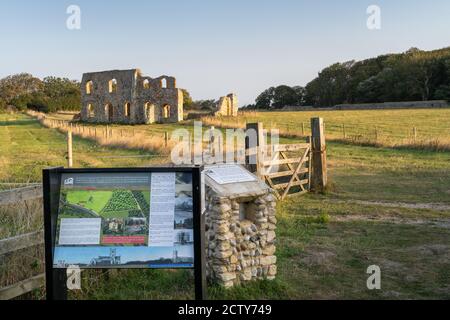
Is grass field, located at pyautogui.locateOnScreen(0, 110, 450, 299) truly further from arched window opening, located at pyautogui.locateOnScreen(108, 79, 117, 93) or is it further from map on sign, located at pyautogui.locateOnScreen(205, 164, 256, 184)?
arched window opening, located at pyautogui.locateOnScreen(108, 79, 117, 93)

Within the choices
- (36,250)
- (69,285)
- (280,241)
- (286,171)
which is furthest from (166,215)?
(286,171)

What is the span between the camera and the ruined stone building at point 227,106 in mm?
54156

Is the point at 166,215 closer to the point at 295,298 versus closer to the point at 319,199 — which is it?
the point at 295,298

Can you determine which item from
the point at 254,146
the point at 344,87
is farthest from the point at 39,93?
the point at 254,146

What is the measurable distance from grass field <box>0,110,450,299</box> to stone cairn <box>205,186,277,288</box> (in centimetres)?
17

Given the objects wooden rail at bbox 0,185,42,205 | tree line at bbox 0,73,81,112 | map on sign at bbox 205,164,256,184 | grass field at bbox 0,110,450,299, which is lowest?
grass field at bbox 0,110,450,299

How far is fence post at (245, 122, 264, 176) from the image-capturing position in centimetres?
1078

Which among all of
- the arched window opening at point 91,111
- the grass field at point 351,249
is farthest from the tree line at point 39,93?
the grass field at point 351,249

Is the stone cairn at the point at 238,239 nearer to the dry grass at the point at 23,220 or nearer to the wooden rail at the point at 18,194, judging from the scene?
the wooden rail at the point at 18,194

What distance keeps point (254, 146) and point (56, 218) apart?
6.67 m

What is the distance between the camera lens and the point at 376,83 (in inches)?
3383

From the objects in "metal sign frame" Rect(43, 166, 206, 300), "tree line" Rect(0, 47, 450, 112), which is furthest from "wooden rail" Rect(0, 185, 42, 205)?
"tree line" Rect(0, 47, 450, 112)

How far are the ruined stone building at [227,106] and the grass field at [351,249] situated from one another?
129 feet
